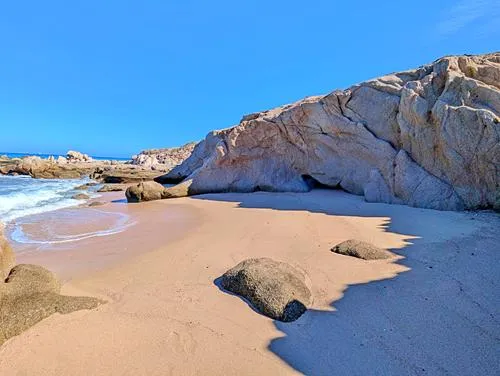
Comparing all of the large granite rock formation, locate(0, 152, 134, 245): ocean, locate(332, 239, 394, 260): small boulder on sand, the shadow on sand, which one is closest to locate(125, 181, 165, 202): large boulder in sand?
the large granite rock formation

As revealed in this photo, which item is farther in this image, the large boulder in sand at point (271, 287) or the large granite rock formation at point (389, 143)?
the large granite rock formation at point (389, 143)

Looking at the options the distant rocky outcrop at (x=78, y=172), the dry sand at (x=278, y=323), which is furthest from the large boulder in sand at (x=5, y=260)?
the distant rocky outcrop at (x=78, y=172)

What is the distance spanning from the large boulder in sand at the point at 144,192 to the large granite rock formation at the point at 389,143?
37.6 inches

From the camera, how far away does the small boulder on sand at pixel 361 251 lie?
5367 mm

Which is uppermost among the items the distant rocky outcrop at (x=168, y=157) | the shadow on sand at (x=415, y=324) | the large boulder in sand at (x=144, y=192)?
the distant rocky outcrop at (x=168, y=157)

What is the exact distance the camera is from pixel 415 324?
349 cm

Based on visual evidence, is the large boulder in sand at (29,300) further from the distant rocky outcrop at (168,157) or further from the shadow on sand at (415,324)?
the distant rocky outcrop at (168,157)

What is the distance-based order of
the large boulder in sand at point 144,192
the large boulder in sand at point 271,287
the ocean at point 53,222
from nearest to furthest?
the large boulder in sand at point 271,287
the ocean at point 53,222
the large boulder in sand at point 144,192

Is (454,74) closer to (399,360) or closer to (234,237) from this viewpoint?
(234,237)

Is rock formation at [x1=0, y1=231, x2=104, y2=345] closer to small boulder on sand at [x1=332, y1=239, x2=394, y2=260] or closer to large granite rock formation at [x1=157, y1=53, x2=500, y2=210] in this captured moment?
small boulder on sand at [x1=332, y1=239, x2=394, y2=260]

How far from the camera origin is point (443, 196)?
31.5ft

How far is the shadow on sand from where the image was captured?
9.61 ft

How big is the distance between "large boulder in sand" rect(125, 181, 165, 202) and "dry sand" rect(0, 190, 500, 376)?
7716mm

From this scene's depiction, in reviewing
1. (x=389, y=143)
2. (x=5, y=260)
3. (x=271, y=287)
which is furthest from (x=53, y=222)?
(x=389, y=143)
